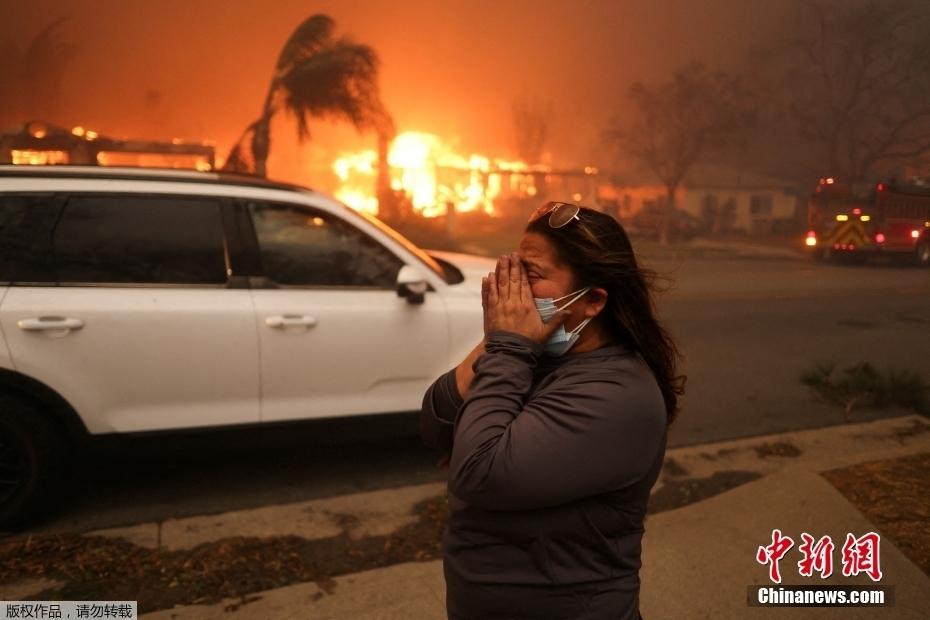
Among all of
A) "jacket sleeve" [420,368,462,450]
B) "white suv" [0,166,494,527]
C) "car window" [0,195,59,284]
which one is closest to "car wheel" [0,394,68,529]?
"white suv" [0,166,494,527]

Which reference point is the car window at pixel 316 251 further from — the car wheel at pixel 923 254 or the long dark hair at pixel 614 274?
the long dark hair at pixel 614 274

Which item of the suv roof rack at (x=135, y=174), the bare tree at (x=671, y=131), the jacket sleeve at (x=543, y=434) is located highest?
the bare tree at (x=671, y=131)

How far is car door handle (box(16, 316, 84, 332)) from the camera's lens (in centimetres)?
349

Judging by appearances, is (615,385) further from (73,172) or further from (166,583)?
(73,172)

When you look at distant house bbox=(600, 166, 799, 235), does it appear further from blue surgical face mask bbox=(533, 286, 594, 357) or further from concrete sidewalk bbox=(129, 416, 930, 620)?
blue surgical face mask bbox=(533, 286, 594, 357)

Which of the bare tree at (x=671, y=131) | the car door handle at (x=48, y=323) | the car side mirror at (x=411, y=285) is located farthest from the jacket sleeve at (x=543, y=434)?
the bare tree at (x=671, y=131)

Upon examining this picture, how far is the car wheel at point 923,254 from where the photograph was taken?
2916mm

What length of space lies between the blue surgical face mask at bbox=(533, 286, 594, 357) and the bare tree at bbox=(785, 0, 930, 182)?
2136 mm

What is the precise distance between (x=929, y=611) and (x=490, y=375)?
2.34 meters

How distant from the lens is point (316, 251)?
423cm

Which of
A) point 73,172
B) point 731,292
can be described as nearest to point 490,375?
point 73,172

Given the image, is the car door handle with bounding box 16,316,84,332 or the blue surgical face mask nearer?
the blue surgical face mask

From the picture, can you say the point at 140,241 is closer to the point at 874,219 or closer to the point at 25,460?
the point at 25,460

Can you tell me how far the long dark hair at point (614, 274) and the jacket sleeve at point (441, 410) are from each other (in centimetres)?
37
